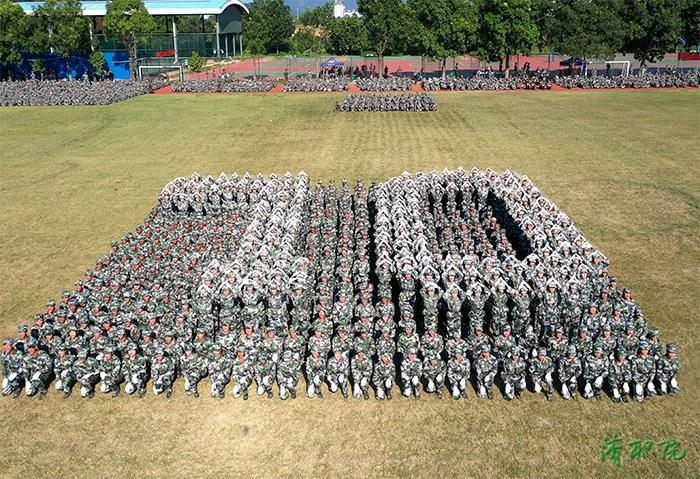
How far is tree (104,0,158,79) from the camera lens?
57.0 meters

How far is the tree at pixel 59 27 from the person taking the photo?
5581cm

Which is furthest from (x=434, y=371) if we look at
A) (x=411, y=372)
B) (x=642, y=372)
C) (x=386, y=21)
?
(x=386, y=21)

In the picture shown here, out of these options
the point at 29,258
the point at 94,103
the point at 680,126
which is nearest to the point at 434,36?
the point at 680,126

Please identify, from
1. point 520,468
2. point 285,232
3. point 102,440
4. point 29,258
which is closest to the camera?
point 520,468

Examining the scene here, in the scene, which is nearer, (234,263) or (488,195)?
(234,263)

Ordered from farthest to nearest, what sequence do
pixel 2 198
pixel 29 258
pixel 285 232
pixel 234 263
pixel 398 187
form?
pixel 2 198, pixel 398 187, pixel 29 258, pixel 285 232, pixel 234 263

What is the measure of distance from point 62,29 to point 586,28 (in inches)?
1968

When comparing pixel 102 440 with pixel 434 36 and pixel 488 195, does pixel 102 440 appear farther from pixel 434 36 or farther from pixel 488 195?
pixel 434 36

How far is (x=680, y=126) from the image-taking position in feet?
120

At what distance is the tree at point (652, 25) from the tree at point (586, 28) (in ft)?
4.02

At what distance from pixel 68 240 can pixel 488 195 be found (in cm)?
1447

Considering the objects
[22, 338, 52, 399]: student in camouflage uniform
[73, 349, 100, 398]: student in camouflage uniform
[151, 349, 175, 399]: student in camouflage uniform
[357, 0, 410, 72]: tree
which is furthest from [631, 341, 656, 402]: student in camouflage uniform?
[357, 0, 410, 72]: tree

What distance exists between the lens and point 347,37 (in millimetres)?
73438

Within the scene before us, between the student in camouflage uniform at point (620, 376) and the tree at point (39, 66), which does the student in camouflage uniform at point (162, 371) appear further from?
the tree at point (39, 66)
